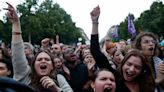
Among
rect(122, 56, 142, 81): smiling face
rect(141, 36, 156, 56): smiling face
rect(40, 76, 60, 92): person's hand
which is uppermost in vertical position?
rect(141, 36, 156, 56): smiling face

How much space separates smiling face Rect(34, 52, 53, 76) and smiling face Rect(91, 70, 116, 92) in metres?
0.55

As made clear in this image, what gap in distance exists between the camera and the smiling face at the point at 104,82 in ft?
11.9

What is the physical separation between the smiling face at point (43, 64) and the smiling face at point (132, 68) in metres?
0.75

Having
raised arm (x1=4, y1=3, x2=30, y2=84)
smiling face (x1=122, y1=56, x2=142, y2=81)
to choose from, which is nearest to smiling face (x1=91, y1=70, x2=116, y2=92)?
smiling face (x1=122, y1=56, x2=142, y2=81)

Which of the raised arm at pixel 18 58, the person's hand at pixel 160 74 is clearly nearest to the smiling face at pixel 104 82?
the person's hand at pixel 160 74

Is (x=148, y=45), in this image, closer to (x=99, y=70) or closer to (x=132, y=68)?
(x=132, y=68)

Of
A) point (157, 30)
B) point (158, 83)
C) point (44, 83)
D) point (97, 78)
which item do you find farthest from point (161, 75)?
point (157, 30)

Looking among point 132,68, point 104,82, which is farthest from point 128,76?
point 104,82

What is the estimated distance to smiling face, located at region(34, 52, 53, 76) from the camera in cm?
411

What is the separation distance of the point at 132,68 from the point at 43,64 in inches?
35.6

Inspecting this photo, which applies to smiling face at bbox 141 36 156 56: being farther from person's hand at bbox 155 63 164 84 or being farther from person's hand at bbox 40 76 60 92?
person's hand at bbox 40 76 60 92

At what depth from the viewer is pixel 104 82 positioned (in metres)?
3.69

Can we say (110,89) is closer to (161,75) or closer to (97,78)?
(97,78)

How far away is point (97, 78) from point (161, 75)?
742mm
